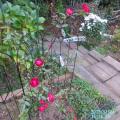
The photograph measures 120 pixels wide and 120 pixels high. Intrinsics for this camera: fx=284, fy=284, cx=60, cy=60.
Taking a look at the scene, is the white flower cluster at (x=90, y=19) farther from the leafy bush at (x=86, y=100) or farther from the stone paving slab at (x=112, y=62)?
the leafy bush at (x=86, y=100)

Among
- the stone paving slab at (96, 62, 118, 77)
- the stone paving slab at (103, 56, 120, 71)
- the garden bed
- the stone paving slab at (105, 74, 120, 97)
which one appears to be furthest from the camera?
the stone paving slab at (103, 56, 120, 71)

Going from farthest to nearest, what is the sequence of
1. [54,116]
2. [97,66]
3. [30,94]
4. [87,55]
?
[87,55] → [97,66] → [54,116] → [30,94]

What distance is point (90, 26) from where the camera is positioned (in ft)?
13.0

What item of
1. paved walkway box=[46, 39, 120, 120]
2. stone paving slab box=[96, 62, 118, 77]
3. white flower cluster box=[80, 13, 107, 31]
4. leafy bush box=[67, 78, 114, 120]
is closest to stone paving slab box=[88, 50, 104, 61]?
paved walkway box=[46, 39, 120, 120]

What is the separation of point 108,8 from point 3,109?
2759mm

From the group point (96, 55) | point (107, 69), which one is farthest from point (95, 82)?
point (96, 55)

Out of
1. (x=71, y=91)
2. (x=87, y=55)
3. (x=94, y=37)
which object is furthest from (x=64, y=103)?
(x=94, y=37)

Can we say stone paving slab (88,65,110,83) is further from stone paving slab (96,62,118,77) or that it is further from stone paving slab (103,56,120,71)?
stone paving slab (103,56,120,71)

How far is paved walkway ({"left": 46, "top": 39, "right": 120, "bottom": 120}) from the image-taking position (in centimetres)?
298

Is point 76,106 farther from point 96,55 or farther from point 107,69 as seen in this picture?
point 96,55

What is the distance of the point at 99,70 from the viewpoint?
10.9ft

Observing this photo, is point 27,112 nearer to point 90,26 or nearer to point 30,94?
point 30,94

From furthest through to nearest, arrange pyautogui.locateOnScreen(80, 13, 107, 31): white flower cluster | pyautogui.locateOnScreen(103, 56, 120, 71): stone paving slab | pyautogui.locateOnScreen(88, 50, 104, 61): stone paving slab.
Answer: pyautogui.locateOnScreen(80, 13, 107, 31): white flower cluster < pyautogui.locateOnScreen(88, 50, 104, 61): stone paving slab < pyautogui.locateOnScreen(103, 56, 120, 71): stone paving slab

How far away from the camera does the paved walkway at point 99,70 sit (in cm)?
298
